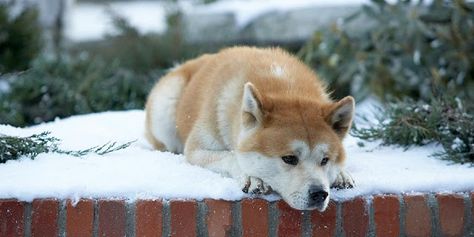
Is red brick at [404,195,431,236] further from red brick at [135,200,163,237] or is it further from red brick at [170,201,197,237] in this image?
red brick at [135,200,163,237]

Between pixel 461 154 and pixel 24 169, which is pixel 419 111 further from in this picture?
pixel 24 169

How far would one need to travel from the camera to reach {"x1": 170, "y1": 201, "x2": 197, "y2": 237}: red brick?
277 cm

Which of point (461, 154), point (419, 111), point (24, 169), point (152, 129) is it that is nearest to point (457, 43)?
point (419, 111)

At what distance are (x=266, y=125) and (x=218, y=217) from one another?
1.42 ft

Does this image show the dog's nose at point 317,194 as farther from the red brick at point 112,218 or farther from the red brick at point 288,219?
the red brick at point 112,218

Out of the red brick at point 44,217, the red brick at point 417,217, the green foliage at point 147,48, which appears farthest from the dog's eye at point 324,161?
the green foliage at point 147,48

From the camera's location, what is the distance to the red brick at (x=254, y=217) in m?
2.79

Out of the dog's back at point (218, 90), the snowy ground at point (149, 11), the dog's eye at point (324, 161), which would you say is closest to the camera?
the dog's eye at point (324, 161)

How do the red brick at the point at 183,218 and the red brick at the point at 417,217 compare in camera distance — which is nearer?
the red brick at the point at 183,218

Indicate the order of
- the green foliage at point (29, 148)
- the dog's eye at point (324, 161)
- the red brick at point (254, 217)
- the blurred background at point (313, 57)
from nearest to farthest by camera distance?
the red brick at point (254, 217), the dog's eye at point (324, 161), the green foliage at point (29, 148), the blurred background at point (313, 57)

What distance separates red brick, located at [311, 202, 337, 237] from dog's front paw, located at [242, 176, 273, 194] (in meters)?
0.21

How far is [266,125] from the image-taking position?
294 centimetres

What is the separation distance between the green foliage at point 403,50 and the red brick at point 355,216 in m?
2.21

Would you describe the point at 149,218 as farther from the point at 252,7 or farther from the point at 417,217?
the point at 252,7
